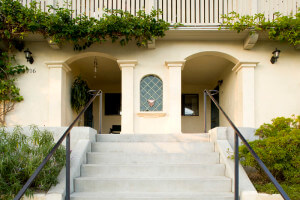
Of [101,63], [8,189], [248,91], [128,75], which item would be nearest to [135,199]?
[8,189]

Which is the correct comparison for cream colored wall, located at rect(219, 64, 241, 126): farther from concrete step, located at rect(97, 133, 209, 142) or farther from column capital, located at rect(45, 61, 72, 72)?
column capital, located at rect(45, 61, 72, 72)

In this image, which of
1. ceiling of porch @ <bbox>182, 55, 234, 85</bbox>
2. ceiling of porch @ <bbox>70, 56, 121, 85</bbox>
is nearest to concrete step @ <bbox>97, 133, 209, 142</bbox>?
ceiling of porch @ <bbox>182, 55, 234, 85</bbox>

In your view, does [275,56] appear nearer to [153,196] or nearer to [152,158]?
[152,158]

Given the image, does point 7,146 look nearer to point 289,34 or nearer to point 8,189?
point 8,189

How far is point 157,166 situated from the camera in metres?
4.07

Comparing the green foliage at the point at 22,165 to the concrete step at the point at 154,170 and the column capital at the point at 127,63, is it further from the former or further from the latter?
the column capital at the point at 127,63

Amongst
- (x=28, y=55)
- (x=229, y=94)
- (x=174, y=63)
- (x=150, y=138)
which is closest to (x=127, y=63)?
(x=174, y=63)

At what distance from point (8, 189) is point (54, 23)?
13.1ft

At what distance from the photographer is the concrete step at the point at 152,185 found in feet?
12.2

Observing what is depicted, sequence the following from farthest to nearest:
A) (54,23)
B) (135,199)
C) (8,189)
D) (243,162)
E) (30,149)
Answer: (54,23) → (243,162) → (30,149) → (135,199) → (8,189)

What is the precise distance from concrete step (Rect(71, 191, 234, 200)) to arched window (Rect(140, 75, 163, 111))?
11.8ft

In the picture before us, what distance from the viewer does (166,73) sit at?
714cm

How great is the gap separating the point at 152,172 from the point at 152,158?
0.38 meters

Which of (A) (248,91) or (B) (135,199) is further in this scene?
(A) (248,91)
